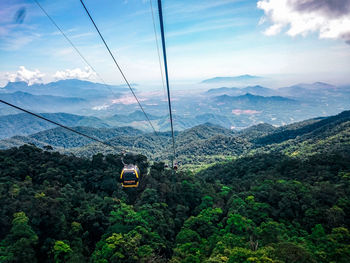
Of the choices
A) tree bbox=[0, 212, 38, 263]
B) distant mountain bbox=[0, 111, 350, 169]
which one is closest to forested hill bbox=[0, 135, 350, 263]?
tree bbox=[0, 212, 38, 263]

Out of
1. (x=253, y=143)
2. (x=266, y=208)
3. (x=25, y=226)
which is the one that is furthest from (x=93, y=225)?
(x=253, y=143)

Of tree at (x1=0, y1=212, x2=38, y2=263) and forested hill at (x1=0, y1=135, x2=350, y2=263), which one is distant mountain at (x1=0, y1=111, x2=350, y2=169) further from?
tree at (x1=0, y1=212, x2=38, y2=263)

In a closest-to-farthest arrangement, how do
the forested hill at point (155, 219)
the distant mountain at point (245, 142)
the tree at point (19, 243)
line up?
the tree at point (19, 243)
the forested hill at point (155, 219)
the distant mountain at point (245, 142)

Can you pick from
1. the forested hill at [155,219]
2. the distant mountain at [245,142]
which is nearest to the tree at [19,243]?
the forested hill at [155,219]

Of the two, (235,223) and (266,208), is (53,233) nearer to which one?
(235,223)

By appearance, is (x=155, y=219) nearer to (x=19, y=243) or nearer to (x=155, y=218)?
(x=155, y=218)

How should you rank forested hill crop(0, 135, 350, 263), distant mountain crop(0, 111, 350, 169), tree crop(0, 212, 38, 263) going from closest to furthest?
tree crop(0, 212, 38, 263) < forested hill crop(0, 135, 350, 263) < distant mountain crop(0, 111, 350, 169)

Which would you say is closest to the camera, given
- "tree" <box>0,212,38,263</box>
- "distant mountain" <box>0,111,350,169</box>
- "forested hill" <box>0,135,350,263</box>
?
"tree" <box>0,212,38,263</box>

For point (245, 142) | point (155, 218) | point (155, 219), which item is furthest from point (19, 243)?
point (245, 142)

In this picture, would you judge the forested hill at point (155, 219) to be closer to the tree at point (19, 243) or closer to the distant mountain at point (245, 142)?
the tree at point (19, 243)
